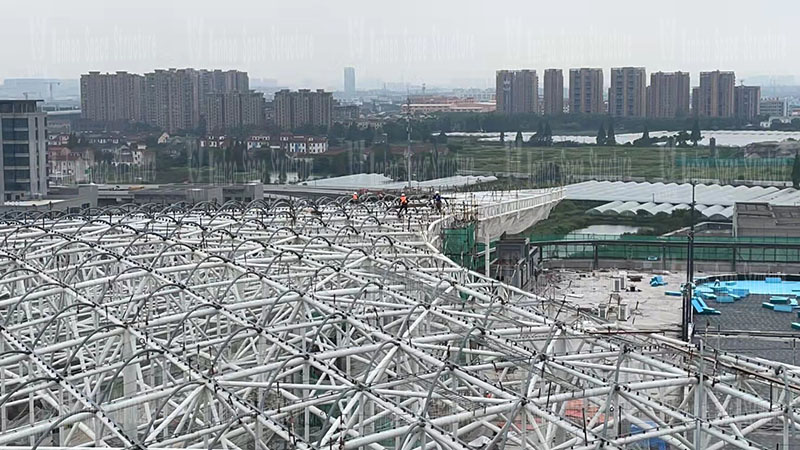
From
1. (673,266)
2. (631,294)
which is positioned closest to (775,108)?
(673,266)

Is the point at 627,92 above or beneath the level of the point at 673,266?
above

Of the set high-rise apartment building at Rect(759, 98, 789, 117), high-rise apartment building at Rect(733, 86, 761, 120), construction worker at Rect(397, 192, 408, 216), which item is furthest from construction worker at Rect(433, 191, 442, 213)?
high-rise apartment building at Rect(759, 98, 789, 117)

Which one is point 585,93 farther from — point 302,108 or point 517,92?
point 302,108

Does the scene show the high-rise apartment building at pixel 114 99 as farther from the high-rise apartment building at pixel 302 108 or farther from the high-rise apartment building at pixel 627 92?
the high-rise apartment building at pixel 627 92

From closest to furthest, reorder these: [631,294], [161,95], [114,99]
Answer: [631,294] → [161,95] → [114,99]

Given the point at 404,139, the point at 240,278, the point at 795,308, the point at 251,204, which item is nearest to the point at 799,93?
the point at 404,139

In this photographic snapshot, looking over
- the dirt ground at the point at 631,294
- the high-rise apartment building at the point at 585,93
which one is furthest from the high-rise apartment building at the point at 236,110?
the dirt ground at the point at 631,294

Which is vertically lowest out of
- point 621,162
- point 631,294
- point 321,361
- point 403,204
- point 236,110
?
point 631,294
